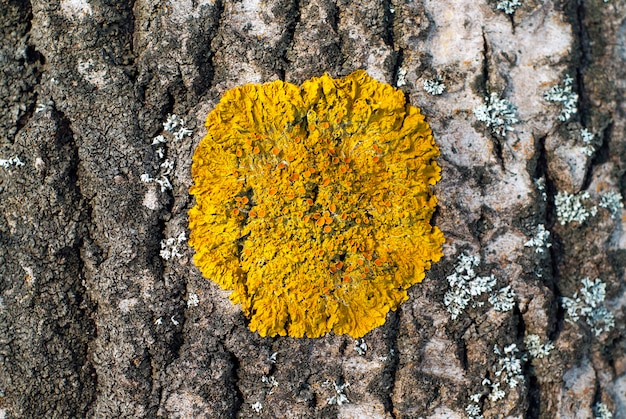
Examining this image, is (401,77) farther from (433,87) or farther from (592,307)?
(592,307)

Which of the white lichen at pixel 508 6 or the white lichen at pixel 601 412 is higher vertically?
the white lichen at pixel 508 6

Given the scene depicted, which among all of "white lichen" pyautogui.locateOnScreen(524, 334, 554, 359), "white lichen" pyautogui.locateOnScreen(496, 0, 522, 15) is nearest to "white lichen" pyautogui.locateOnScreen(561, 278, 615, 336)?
"white lichen" pyautogui.locateOnScreen(524, 334, 554, 359)

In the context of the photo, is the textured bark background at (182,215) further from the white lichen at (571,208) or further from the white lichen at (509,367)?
the white lichen at (571,208)

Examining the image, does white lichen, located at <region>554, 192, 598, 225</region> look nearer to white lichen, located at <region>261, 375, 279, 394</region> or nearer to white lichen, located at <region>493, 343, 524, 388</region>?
white lichen, located at <region>493, 343, 524, 388</region>

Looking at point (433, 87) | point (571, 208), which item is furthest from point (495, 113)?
point (571, 208)

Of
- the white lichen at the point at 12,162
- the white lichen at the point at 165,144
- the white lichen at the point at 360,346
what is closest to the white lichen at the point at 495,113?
the white lichen at the point at 360,346

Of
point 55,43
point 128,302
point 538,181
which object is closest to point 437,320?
point 538,181
